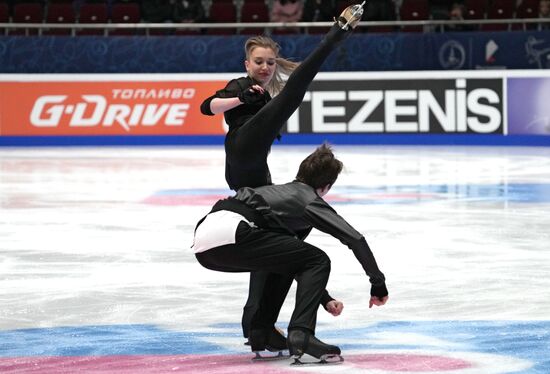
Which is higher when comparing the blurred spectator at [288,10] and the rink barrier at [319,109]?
the blurred spectator at [288,10]

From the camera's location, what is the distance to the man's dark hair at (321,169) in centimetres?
462

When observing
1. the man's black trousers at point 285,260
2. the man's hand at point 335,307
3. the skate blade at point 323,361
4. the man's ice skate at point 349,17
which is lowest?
the skate blade at point 323,361

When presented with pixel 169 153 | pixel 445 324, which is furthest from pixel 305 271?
pixel 169 153

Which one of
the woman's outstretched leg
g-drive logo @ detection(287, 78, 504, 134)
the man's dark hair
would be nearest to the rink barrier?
g-drive logo @ detection(287, 78, 504, 134)

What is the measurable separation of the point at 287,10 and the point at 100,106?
3.38m

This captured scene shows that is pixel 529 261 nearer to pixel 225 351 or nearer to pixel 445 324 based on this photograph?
pixel 445 324

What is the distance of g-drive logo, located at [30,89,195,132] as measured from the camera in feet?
62.1

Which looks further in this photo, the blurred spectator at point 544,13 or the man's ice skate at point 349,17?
the blurred spectator at point 544,13

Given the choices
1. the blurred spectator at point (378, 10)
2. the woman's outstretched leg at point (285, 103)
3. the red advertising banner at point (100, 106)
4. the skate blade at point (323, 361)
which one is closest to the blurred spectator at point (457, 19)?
the blurred spectator at point (378, 10)

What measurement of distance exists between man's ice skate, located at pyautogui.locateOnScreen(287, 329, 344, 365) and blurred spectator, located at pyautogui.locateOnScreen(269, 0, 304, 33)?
14.8 metres

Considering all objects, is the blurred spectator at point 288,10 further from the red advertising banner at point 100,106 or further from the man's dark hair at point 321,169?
the man's dark hair at point 321,169

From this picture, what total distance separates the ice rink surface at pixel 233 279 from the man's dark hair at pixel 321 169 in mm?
390

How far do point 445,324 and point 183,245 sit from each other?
3228 millimetres

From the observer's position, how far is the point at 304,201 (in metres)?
4.53
